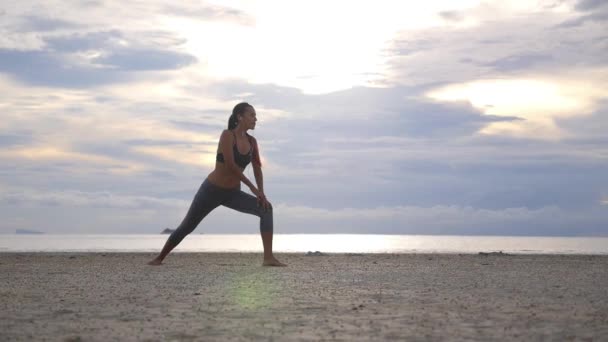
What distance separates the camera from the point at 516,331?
5.96 m

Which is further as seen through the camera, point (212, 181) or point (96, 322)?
point (212, 181)

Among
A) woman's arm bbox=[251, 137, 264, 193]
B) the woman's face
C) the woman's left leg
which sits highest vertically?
the woman's face

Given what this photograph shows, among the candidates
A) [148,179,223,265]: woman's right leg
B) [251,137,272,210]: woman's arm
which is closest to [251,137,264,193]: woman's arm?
[251,137,272,210]: woman's arm

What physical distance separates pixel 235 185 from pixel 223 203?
472 millimetres

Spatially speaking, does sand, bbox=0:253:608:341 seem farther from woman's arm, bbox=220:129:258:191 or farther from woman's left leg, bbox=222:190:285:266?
woman's arm, bbox=220:129:258:191

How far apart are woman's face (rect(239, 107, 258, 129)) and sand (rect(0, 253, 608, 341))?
269cm

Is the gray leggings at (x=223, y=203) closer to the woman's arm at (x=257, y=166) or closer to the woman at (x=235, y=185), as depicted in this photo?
the woman at (x=235, y=185)

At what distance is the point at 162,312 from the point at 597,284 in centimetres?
639

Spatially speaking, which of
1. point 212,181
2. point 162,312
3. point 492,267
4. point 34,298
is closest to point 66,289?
point 34,298

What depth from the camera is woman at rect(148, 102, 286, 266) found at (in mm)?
12672

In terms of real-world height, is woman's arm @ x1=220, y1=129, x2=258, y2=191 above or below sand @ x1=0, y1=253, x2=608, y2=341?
above

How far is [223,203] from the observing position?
13055mm

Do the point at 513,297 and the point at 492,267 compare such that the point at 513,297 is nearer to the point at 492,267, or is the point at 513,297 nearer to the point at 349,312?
the point at 349,312

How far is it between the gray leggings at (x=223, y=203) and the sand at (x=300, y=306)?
1.23m
